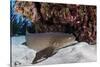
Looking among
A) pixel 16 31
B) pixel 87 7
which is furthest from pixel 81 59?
pixel 16 31

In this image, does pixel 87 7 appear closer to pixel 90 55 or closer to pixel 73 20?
pixel 73 20

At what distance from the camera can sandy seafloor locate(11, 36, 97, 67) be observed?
179cm

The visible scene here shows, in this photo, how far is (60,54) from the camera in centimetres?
195

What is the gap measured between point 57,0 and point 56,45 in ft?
1.48

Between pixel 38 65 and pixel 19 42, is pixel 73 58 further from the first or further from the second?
pixel 19 42

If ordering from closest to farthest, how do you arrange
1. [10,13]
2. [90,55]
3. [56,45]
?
[10,13]
[56,45]
[90,55]

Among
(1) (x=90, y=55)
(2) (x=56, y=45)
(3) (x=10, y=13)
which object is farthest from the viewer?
(1) (x=90, y=55)

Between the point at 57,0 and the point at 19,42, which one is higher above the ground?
the point at 57,0

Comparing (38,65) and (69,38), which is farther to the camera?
(69,38)

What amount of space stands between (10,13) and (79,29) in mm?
729

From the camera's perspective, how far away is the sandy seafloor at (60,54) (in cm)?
179

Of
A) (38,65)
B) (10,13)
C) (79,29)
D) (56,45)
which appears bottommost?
(38,65)

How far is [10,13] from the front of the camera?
179cm

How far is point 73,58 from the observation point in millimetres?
1992
